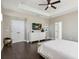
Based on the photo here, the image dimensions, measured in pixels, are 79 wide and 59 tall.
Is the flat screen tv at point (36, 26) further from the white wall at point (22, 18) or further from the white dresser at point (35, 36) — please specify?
the white dresser at point (35, 36)

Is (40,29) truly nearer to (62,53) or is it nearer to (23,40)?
(23,40)

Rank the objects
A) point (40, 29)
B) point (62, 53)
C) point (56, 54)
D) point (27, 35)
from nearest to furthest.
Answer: point (62, 53)
point (56, 54)
point (27, 35)
point (40, 29)

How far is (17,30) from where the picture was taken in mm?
5633

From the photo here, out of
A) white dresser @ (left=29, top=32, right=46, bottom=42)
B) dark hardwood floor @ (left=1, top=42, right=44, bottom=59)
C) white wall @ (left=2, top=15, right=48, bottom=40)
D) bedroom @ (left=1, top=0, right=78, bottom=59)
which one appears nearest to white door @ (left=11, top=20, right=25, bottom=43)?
bedroom @ (left=1, top=0, right=78, bottom=59)

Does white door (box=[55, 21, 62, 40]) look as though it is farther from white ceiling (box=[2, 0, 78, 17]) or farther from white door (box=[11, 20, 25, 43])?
white door (box=[11, 20, 25, 43])

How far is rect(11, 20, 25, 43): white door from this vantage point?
5.39 m

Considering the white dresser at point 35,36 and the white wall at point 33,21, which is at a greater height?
the white wall at point 33,21

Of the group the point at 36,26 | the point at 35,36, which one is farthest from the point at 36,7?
the point at 35,36

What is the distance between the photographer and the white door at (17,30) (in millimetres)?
5395

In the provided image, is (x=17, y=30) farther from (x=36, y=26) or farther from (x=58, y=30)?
(x=58, y=30)

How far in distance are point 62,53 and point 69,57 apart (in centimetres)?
22

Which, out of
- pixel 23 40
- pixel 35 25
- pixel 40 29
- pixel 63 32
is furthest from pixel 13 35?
pixel 63 32

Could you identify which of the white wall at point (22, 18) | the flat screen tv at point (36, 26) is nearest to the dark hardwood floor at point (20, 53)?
the white wall at point (22, 18)

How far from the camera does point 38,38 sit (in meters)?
5.96
